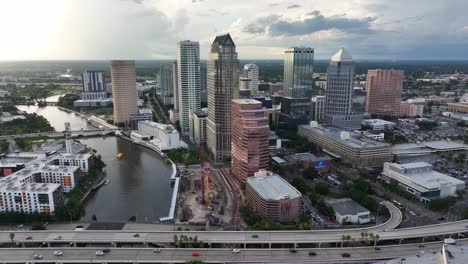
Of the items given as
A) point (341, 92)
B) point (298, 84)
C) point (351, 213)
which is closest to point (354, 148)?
point (351, 213)

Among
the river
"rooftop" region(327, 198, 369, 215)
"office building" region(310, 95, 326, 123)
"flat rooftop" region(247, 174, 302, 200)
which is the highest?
"office building" region(310, 95, 326, 123)

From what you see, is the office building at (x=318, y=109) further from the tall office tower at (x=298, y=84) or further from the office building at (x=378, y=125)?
the office building at (x=378, y=125)

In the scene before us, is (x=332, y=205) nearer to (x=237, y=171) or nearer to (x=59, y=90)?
(x=237, y=171)

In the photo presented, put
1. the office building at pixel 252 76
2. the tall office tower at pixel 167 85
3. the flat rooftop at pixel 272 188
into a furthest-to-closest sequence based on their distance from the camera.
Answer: the office building at pixel 252 76, the tall office tower at pixel 167 85, the flat rooftop at pixel 272 188

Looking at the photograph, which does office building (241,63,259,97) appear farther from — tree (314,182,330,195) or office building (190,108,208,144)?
tree (314,182,330,195)

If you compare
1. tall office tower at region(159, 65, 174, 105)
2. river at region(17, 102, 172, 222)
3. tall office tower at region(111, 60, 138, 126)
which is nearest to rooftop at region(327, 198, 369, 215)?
river at region(17, 102, 172, 222)

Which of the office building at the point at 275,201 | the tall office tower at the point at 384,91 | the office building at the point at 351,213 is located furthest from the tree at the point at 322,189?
the tall office tower at the point at 384,91

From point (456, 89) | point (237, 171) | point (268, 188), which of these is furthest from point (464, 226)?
point (456, 89)
